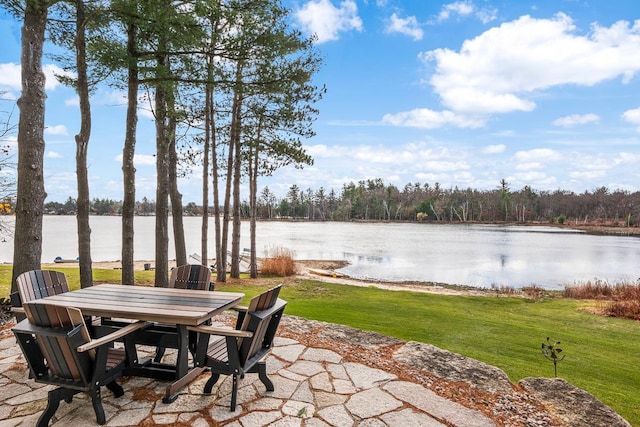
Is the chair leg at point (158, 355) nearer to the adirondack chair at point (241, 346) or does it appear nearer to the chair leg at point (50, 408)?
the adirondack chair at point (241, 346)

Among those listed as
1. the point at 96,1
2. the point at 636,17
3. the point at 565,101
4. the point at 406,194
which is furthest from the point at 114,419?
the point at 406,194

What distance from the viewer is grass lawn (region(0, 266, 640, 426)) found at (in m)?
3.46

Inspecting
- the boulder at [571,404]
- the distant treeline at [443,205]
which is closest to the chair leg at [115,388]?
the boulder at [571,404]

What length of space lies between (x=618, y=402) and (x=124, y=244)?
6.19m

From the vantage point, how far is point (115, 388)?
8.13ft

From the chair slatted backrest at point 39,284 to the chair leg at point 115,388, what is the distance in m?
0.96

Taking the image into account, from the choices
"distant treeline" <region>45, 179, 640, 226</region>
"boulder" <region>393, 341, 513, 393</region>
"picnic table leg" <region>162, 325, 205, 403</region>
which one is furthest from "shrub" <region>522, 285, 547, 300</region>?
"distant treeline" <region>45, 179, 640, 226</region>

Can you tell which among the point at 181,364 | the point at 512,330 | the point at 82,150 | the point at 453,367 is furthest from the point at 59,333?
the point at 512,330

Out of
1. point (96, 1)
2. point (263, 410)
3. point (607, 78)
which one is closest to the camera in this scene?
point (263, 410)

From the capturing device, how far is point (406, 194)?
7950cm

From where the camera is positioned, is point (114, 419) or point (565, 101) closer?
point (114, 419)

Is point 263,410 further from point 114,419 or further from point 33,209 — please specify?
point 33,209

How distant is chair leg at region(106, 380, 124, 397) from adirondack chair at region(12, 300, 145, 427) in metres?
0.22

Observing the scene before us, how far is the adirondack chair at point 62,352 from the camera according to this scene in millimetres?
2000
